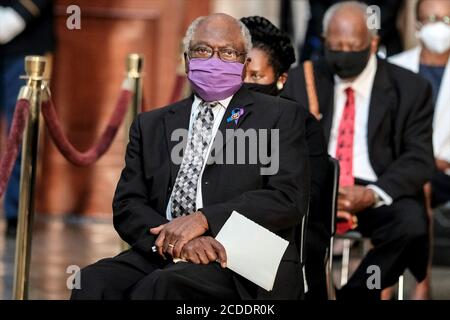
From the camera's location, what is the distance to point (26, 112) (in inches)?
230

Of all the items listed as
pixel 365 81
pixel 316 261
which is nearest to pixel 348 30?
pixel 365 81

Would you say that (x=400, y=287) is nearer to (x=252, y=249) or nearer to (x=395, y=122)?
(x=395, y=122)

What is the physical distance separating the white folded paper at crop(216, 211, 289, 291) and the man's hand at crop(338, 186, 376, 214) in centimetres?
153

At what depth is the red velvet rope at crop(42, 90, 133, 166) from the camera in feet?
20.2

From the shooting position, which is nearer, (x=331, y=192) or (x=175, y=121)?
(x=175, y=121)

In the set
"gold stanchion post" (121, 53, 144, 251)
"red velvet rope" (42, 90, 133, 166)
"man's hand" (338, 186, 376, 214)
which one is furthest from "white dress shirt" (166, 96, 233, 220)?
"gold stanchion post" (121, 53, 144, 251)

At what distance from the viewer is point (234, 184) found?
4836 mm

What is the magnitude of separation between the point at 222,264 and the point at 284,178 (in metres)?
0.42

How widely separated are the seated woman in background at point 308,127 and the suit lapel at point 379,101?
0.80 meters

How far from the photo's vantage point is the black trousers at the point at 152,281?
4457 millimetres

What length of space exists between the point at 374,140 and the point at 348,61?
41 cm

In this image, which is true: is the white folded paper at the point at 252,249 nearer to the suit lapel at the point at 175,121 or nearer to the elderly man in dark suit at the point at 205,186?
the elderly man in dark suit at the point at 205,186

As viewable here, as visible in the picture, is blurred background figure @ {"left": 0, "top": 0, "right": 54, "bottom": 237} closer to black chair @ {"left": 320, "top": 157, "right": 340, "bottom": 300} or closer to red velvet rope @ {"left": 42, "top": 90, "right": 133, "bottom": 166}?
red velvet rope @ {"left": 42, "top": 90, "right": 133, "bottom": 166}

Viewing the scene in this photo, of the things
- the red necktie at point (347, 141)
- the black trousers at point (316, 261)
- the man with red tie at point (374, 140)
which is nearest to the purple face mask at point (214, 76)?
the black trousers at point (316, 261)
